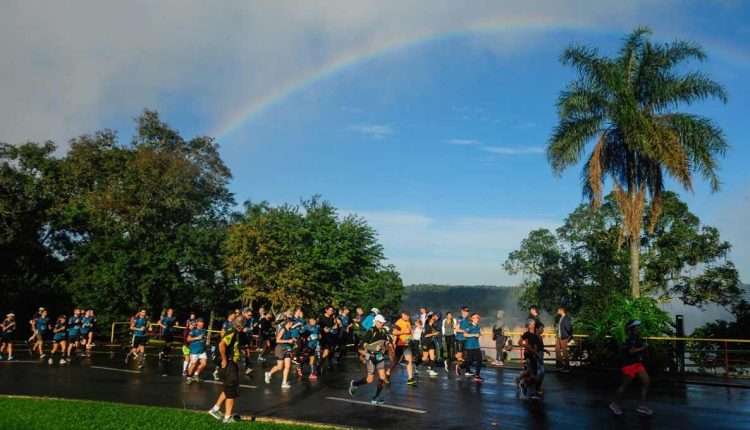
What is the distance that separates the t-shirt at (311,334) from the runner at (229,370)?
7.16 meters

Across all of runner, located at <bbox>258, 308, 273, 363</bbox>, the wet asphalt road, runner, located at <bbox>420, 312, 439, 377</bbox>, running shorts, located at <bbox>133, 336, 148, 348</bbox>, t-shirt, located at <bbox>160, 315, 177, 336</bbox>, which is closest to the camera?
the wet asphalt road

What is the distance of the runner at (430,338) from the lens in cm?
1966

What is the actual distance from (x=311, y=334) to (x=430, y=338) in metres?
4.20

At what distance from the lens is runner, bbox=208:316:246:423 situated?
10383 mm

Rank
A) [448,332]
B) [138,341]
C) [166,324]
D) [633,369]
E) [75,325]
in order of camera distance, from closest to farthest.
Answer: [633,369] < [138,341] < [448,332] < [166,324] < [75,325]

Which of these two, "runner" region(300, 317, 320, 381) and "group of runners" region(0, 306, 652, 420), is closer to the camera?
"group of runners" region(0, 306, 652, 420)

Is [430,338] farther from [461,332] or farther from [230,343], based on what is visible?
[230,343]

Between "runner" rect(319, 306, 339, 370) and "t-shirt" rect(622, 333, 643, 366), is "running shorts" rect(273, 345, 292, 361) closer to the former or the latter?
"runner" rect(319, 306, 339, 370)

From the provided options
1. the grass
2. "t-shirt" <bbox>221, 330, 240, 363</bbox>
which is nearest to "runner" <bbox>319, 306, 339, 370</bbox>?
"t-shirt" <bbox>221, 330, 240, 363</bbox>

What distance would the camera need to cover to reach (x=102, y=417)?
1023cm

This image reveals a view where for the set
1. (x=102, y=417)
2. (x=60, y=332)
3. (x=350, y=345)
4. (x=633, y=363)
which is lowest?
(x=102, y=417)

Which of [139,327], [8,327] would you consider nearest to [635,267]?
[139,327]

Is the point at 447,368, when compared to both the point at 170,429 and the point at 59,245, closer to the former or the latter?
the point at 170,429

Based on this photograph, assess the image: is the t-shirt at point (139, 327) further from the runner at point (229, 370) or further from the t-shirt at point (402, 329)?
the runner at point (229, 370)
